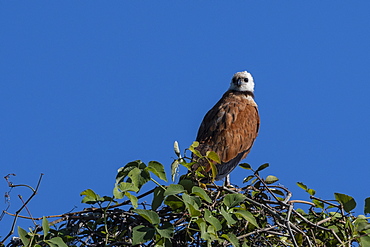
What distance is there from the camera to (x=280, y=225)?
355 centimetres

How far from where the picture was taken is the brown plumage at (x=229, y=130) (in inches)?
247

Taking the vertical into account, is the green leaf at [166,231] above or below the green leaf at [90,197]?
below

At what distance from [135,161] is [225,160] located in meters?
3.01

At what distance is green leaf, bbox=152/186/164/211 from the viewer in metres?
3.33

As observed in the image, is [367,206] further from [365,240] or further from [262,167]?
[262,167]

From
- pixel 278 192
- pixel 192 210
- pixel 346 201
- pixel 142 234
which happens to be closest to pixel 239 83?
pixel 278 192

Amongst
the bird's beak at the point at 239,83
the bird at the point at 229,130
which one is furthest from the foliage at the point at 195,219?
the bird's beak at the point at 239,83

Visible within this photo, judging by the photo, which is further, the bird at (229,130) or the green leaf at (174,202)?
the bird at (229,130)

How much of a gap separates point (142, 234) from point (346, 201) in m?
1.40

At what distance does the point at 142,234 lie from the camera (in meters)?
3.05

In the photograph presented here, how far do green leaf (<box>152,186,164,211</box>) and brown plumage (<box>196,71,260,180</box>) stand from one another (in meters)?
2.64

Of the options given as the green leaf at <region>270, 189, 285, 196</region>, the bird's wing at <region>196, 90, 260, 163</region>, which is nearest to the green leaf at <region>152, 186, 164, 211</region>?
the green leaf at <region>270, 189, 285, 196</region>

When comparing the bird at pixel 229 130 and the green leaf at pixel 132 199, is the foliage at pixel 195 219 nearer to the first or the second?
the green leaf at pixel 132 199

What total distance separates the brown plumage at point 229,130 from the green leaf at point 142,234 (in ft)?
9.57
